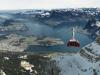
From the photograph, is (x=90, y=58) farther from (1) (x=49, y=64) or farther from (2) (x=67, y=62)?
(1) (x=49, y=64)

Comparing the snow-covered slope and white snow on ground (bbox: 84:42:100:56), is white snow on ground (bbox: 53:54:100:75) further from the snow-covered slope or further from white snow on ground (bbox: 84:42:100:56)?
white snow on ground (bbox: 84:42:100:56)

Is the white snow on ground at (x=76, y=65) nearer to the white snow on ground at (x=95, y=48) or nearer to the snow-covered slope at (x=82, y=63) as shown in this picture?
the snow-covered slope at (x=82, y=63)

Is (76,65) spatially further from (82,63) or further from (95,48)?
(95,48)

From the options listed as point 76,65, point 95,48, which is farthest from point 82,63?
point 95,48

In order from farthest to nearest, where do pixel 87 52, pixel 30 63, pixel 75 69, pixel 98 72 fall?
pixel 30 63, pixel 87 52, pixel 75 69, pixel 98 72

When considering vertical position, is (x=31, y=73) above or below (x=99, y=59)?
below

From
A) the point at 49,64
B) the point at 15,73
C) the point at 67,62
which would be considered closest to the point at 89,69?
the point at 67,62

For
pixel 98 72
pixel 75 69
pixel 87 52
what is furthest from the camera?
pixel 87 52

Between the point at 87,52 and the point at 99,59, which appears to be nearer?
the point at 99,59

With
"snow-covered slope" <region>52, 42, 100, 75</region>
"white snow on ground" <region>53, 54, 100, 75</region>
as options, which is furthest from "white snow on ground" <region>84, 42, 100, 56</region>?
"white snow on ground" <region>53, 54, 100, 75</region>
